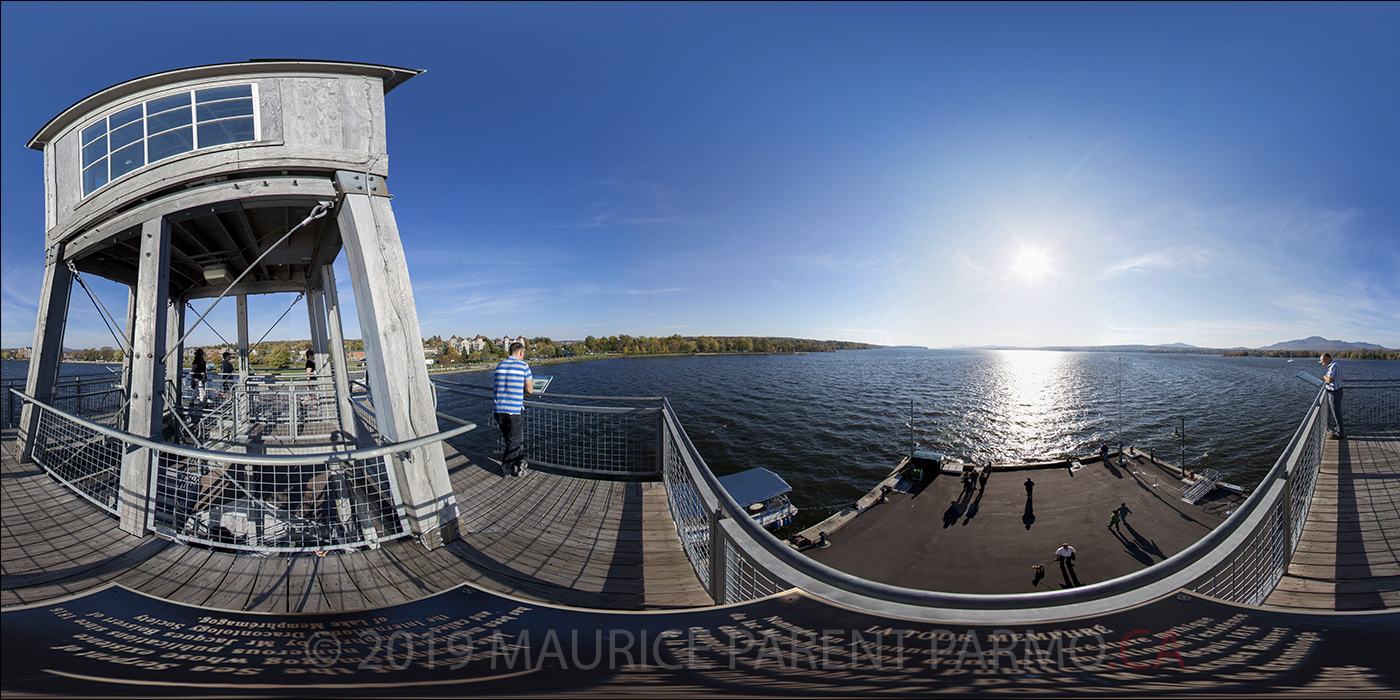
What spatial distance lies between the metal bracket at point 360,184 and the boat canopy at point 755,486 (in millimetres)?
10015

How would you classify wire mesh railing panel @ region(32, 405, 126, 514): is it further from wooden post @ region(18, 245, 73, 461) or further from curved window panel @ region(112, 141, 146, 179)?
curved window panel @ region(112, 141, 146, 179)

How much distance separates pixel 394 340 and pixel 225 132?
2.22 metres

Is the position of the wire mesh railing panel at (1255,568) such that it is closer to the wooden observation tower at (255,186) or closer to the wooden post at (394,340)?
the wooden post at (394,340)

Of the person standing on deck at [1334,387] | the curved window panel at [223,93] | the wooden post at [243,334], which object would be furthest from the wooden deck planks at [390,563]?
the person standing on deck at [1334,387]

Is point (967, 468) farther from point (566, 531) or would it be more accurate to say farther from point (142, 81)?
point (142, 81)

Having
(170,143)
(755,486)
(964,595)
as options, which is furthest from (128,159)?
(755,486)

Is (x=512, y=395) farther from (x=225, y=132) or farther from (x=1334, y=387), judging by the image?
(x=1334, y=387)

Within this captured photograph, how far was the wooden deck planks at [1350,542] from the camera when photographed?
10.1 feet

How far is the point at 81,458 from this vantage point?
12.3ft

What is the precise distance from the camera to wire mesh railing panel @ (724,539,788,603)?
1.77 m

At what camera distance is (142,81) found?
3463mm

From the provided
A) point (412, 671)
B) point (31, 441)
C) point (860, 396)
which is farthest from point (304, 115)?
point (860, 396)

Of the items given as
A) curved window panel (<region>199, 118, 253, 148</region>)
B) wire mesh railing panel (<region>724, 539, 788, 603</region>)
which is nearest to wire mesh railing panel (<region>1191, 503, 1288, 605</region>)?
wire mesh railing panel (<region>724, 539, 788, 603</region>)

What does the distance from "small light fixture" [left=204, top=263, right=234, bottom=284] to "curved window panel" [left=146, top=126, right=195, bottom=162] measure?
153 inches
